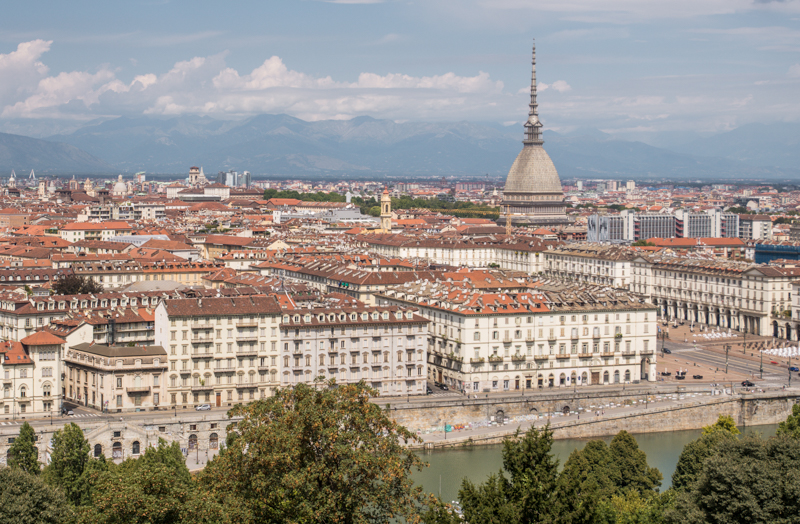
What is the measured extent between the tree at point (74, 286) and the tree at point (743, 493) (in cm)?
4233

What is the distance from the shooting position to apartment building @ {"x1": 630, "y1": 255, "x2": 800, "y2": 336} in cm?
7150

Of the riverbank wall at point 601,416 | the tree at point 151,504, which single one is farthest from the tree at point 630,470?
the tree at point 151,504

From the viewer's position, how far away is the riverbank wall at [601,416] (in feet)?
148

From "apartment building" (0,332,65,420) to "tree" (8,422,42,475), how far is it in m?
5.73

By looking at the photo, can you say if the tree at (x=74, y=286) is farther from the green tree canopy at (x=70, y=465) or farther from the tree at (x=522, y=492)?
the tree at (x=522, y=492)

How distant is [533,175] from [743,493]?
351ft

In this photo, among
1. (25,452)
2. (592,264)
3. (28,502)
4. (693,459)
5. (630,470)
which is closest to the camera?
(28,502)

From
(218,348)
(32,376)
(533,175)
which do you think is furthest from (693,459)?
(533,175)

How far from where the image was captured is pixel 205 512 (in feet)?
76.2

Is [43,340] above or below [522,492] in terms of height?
above

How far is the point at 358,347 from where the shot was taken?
4775cm

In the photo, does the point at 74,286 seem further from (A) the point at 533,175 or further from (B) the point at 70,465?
(A) the point at 533,175

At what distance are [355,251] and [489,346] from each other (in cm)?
4077

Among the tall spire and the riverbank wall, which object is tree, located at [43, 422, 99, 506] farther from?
the tall spire
